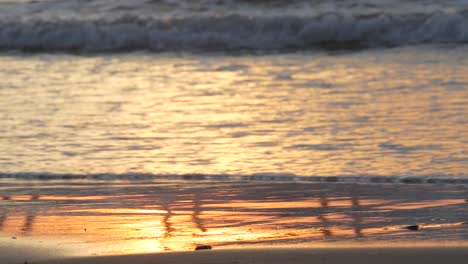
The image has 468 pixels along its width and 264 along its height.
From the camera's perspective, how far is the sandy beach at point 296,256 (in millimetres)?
4457

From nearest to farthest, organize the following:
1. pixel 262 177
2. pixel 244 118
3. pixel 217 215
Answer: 1. pixel 217 215
2. pixel 262 177
3. pixel 244 118

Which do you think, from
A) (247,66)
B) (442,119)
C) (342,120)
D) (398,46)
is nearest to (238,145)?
(342,120)

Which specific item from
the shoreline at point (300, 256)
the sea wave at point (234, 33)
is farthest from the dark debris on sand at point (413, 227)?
the sea wave at point (234, 33)

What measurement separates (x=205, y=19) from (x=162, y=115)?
30.4 feet

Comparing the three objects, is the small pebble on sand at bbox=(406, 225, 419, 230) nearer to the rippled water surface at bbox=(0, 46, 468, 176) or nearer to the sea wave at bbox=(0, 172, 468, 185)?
the sea wave at bbox=(0, 172, 468, 185)

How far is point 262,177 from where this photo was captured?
691 centimetres

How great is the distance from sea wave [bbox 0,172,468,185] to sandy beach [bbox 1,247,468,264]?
200 cm

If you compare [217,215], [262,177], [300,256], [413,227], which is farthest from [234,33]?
[300,256]

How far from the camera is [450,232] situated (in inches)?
199

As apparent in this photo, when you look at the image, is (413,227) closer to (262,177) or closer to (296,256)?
(296,256)

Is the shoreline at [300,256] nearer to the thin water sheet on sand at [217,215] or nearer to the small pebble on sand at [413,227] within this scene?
the thin water sheet on sand at [217,215]

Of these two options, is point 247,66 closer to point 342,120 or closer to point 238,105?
point 238,105

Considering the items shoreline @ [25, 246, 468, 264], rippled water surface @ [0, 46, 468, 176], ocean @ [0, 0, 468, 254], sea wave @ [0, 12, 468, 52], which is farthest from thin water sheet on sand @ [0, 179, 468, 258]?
sea wave @ [0, 12, 468, 52]

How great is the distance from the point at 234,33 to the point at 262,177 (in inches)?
430
